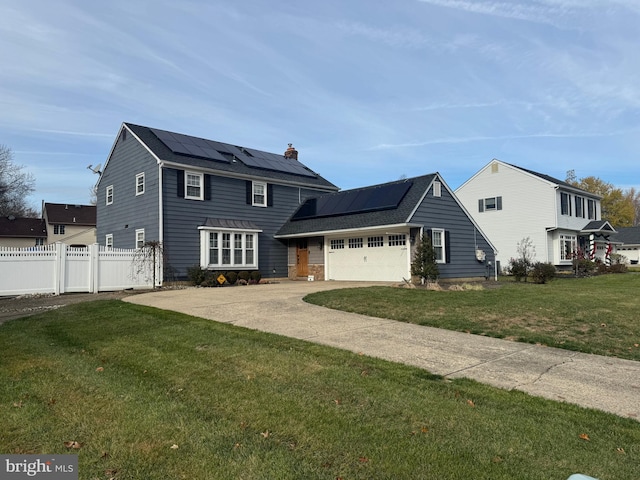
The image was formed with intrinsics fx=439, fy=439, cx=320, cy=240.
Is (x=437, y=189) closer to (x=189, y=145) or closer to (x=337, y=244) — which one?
(x=337, y=244)

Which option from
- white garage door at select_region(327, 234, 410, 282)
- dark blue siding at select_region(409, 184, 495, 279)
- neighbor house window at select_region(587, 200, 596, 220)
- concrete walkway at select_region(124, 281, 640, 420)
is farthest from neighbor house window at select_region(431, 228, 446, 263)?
neighbor house window at select_region(587, 200, 596, 220)

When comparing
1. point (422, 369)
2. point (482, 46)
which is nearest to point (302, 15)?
point (482, 46)

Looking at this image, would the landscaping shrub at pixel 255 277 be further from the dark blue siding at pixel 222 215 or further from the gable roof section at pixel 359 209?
the gable roof section at pixel 359 209

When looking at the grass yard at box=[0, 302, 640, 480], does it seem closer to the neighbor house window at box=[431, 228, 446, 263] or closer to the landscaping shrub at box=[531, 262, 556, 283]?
the neighbor house window at box=[431, 228, 446, 263]

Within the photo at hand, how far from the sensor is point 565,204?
96.9ft

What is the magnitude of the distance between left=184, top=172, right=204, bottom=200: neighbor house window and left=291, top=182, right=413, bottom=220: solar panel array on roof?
18.2 ft

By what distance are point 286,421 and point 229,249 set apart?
57.5 feet

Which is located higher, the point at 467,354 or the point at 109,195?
the point at 109,195

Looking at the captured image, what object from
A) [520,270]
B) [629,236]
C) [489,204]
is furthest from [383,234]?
[629,236]

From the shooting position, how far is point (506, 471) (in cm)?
295

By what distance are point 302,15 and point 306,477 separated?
13.2 m

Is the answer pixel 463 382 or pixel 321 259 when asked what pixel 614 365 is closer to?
pixel 463 382

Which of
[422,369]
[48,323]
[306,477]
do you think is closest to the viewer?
[306,477]

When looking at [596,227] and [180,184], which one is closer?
[180,184]
